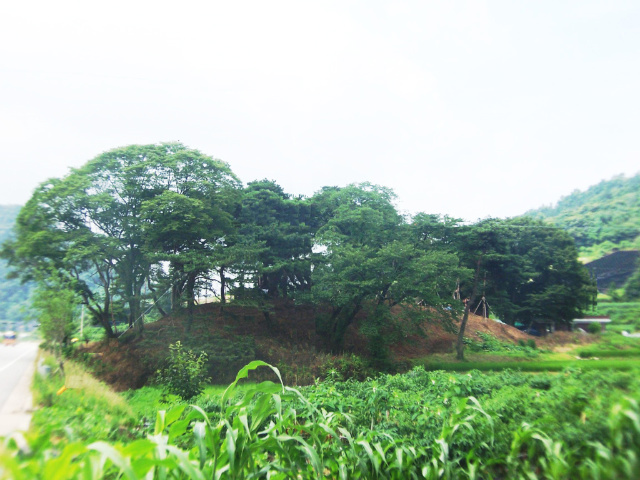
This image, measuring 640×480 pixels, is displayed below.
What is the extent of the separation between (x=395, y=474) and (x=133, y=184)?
5822mm

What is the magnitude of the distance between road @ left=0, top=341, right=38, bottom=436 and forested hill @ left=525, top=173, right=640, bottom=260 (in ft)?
11.5

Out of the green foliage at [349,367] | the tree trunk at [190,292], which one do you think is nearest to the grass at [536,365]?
the green foliage at [349,367]

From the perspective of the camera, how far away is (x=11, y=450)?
972 mm

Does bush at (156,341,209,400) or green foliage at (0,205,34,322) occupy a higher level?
green foliage at (0,205,34,322)

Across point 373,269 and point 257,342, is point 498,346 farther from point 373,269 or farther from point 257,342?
point 257,342

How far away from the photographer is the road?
211 cm

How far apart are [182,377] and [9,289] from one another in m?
2.15

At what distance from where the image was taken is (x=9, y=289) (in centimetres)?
357

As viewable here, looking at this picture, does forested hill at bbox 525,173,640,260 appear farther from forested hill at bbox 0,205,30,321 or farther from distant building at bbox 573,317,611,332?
forested hill at bbox 0,205,30,321

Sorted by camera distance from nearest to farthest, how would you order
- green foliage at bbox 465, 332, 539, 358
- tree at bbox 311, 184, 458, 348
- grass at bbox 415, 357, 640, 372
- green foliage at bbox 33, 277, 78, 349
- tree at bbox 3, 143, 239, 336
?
grass at bbox 415, 357, 640, 372 < green foliage at bbox 33, 277, 78, 349 < green foliage at bbox 465, 332, 539, 358 < tree at bbox 3, 143, 239, 336 < tree at bbox 311, 184, 458, 348

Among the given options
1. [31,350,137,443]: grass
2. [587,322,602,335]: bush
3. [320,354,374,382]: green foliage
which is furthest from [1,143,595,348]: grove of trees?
[31,350,137,443]: grass

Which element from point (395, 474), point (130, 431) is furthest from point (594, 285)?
point (130, 431)

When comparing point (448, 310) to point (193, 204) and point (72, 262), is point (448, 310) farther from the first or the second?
point (72, 262)

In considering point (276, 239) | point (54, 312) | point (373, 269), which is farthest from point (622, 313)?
point (276, 239)
